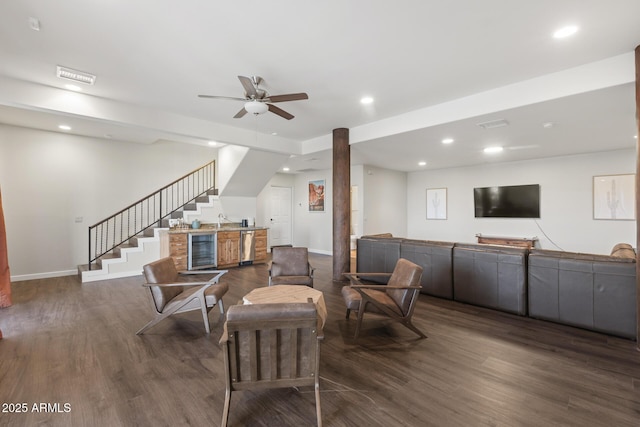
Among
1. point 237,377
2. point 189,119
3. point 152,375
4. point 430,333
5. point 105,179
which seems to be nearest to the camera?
point 237,377

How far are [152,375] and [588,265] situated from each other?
4831mm

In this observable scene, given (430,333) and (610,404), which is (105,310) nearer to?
(430,333)

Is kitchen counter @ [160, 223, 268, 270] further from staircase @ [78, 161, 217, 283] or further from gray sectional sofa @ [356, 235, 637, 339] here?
gray sectional sofa @ [356, 235, 637, 339]

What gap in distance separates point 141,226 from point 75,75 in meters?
4.44

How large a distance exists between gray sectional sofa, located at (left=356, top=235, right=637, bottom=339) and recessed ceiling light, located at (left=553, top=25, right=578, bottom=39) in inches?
99.2

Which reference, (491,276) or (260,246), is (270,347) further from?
(260,246)

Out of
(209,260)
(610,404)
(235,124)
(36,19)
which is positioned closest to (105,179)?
(209,260)

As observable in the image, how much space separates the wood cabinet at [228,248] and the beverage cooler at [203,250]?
0.45 feet

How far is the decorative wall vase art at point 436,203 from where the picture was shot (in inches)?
356

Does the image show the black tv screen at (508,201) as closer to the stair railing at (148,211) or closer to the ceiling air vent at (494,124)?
the ceiling air vent at (494,124)

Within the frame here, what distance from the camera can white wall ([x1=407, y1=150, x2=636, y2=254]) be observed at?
635 cm

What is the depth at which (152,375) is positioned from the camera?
247 centimetres

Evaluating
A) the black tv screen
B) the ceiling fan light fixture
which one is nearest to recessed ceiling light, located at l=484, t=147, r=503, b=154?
the black tv screen

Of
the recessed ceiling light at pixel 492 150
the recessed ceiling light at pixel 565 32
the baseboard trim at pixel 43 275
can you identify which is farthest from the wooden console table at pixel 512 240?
the baseboard trim at pixel 43 275
